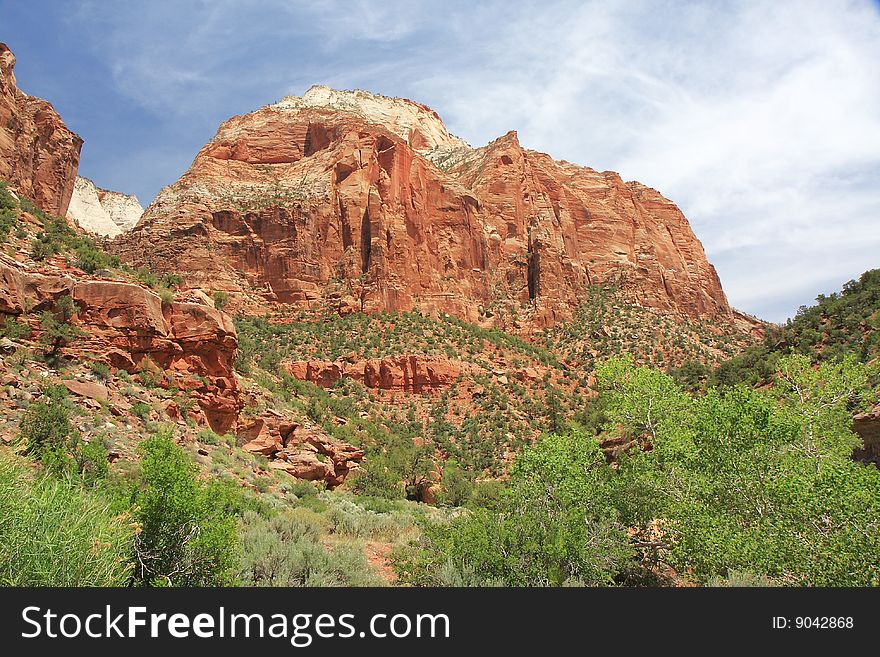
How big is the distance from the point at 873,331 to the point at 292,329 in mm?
44826

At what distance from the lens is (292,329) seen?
53.8 metres

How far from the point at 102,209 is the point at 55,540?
368ft

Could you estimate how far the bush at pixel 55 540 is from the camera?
235 inches

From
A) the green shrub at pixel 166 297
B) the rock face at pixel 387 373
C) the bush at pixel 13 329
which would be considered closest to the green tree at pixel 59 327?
the bush at pixel 13 329

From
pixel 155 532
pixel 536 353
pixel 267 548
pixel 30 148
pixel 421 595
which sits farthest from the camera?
pixel 536 353

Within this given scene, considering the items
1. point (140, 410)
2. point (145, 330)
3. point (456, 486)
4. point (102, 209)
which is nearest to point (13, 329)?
point (145, 330)

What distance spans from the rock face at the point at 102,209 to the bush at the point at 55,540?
3659 inches

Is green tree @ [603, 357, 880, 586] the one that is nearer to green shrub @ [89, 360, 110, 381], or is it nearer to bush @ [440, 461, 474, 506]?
green shrub @ [89, 360, 110, 381]

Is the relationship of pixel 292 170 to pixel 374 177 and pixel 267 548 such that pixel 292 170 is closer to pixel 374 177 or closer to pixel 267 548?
pixel 374 177

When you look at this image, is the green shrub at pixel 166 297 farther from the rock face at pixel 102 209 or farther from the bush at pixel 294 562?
the rock face at pixel 102 209

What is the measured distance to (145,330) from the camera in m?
18.0

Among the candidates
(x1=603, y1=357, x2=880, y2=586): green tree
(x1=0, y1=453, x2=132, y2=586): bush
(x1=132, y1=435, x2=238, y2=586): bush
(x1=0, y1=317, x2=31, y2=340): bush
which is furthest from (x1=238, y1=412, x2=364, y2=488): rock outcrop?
(x1=603, y1=357, x2=880, y2=586): green tree

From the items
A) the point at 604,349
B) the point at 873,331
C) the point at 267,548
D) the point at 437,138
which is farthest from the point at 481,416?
the point at 437,138

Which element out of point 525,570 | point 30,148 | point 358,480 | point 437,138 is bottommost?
point 525,570
